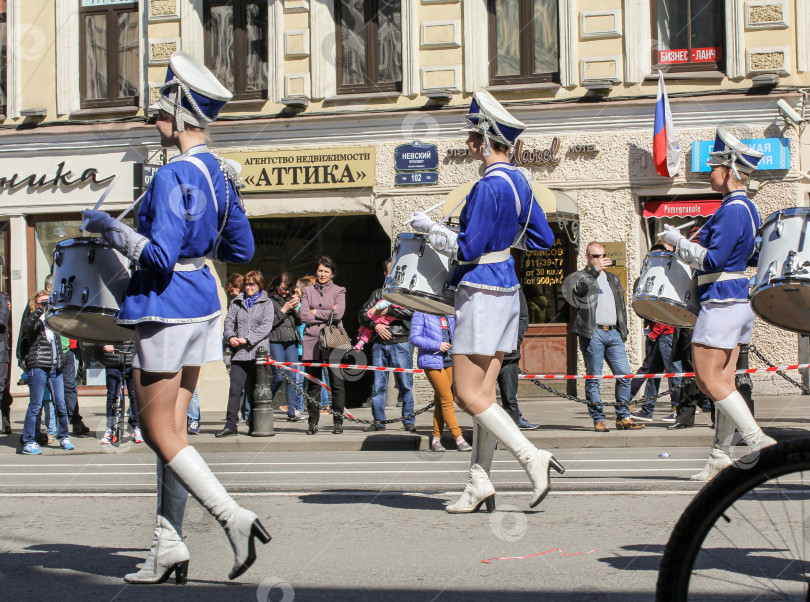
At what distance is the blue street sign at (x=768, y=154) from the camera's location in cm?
1644

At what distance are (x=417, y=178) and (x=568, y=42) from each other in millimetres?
3053

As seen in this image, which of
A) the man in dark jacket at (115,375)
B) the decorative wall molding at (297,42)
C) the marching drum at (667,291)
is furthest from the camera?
the decorative wall molding at (297,42)

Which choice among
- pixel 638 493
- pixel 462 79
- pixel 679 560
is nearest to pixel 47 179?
pixel 462 79

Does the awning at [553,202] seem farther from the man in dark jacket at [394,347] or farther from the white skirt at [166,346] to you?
the white skirt at [166,346]

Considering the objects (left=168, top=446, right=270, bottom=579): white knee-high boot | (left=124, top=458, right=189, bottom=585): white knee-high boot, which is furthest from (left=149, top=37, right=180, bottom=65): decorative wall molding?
(left=168, top=446, right=270, bottom=579): white knee-high boot

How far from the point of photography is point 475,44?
57.5 ft

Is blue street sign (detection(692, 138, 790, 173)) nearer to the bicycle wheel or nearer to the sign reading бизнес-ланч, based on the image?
the sign reading бизнес-ланч

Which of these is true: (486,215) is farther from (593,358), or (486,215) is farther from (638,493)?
(593,358)

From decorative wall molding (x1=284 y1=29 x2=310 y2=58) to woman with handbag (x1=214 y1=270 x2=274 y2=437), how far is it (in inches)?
230

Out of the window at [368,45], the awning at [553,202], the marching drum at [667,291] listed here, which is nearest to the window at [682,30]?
the awning at [553,202]

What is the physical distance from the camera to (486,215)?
602cm

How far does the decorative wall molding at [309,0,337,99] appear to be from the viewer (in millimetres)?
18078

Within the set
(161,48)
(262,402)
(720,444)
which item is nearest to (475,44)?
(161,48)

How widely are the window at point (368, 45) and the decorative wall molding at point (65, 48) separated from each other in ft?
15.1
